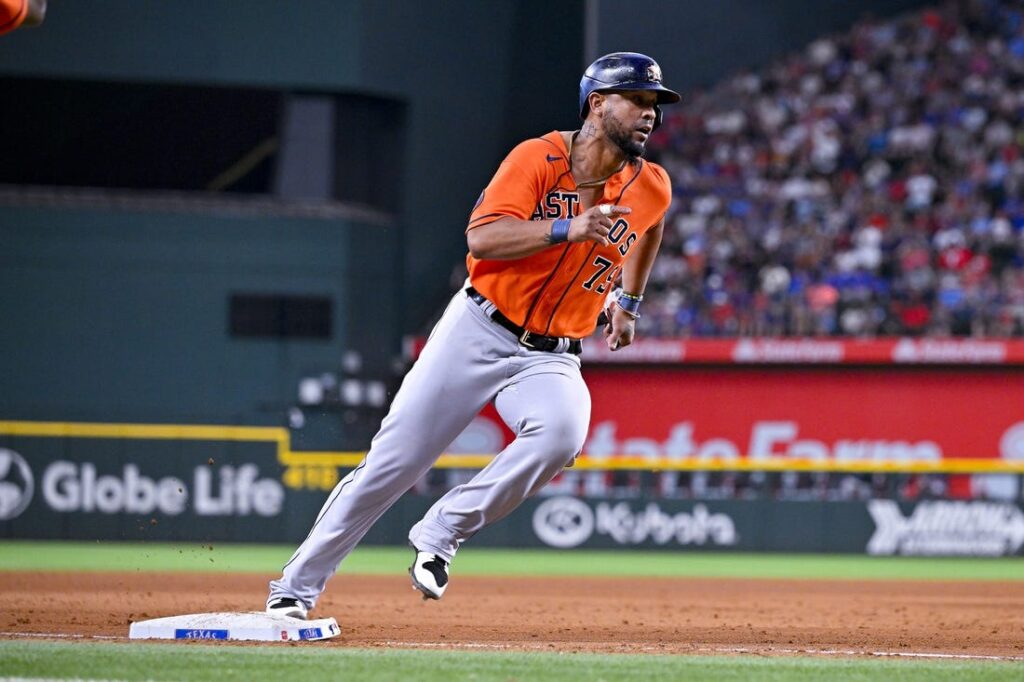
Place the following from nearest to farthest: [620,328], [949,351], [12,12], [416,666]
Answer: [416,666] < [12,12] < [620,328] < [949,351]

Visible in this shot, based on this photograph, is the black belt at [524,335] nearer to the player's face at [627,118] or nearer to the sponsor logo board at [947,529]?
the player's face at [627,118]

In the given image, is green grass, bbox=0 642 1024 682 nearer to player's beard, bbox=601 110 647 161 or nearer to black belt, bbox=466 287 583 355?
black belt, bbox=466 287 583 355

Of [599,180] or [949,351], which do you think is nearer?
[599,180]

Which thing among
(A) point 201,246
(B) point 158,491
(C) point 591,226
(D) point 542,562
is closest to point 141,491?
(B) point 158,491

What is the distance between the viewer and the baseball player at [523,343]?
19.0 feet

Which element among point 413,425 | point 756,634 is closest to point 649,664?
point 413,425

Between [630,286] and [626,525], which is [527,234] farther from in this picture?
[626,525]

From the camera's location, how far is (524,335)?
233 inches

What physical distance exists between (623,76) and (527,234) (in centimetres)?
77

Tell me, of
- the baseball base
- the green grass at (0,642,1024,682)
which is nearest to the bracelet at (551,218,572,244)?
the green grass at (0,642,1024,682)

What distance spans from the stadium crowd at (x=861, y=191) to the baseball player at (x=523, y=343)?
43.8 feet

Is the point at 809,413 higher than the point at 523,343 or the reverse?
the reverse

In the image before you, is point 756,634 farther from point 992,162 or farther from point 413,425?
point 992,162

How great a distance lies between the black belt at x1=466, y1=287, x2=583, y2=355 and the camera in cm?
592
